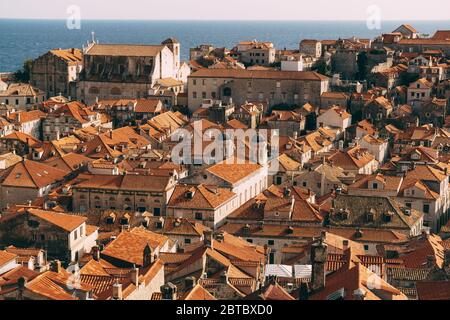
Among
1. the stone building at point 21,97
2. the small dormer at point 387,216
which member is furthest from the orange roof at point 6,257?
the stone building at point 21,97

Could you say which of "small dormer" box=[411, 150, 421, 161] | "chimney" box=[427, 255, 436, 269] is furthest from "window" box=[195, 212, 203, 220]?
"small dormer" box=[411, 150, 421, 161]

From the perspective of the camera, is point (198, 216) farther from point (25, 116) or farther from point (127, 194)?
point (25, 116)

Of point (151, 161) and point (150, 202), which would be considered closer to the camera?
point (150, 202)

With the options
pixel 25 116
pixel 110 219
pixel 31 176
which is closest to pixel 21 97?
pixel 25 116
